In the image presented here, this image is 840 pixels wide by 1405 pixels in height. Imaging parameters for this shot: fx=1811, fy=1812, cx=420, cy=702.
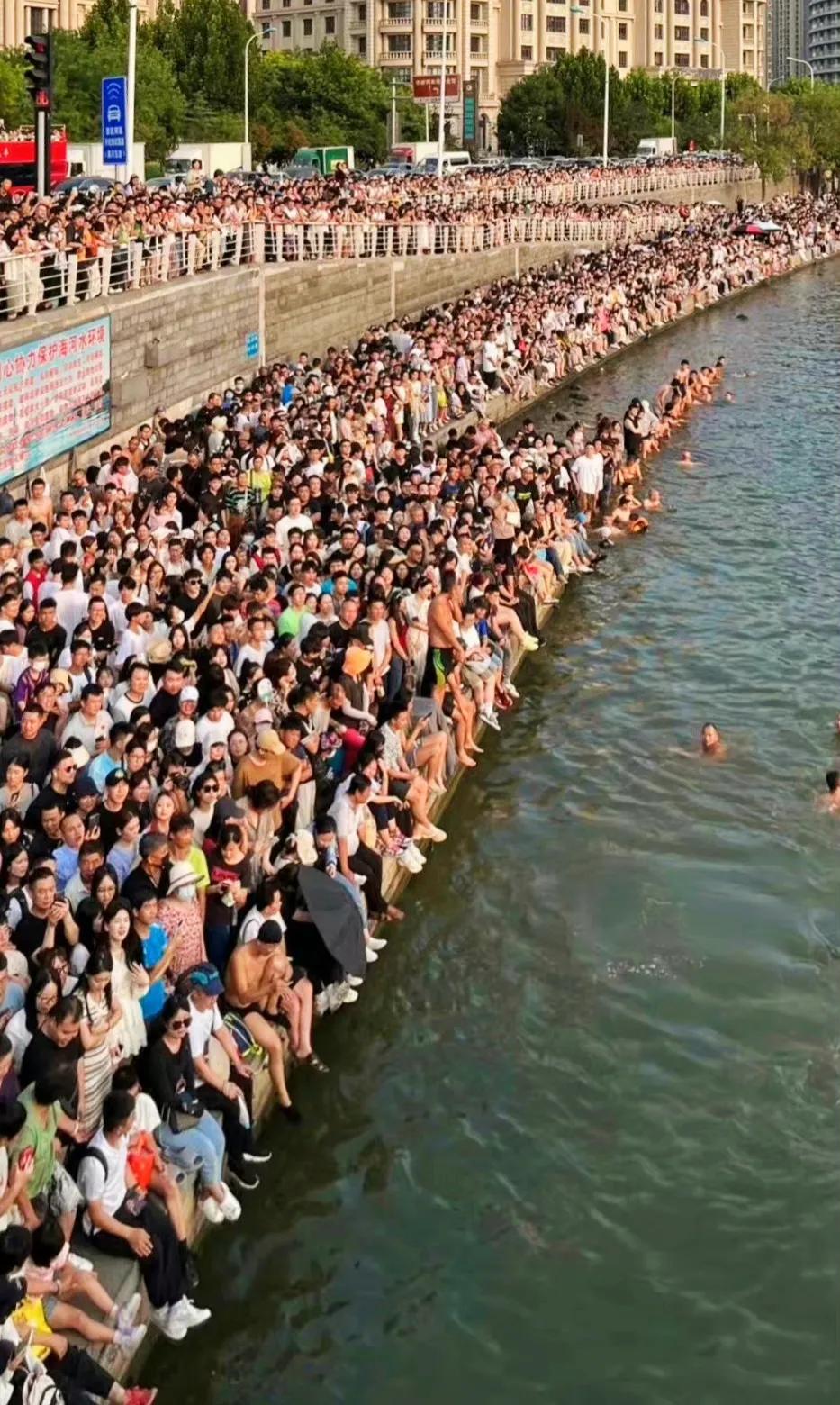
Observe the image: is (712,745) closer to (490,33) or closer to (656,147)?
(656,147)

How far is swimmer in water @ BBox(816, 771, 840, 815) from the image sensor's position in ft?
57.0

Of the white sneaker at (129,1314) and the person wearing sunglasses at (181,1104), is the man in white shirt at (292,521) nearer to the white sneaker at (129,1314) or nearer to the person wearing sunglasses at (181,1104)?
the person wearing sunglasses at (181,1104)

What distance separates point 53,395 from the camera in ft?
75.5

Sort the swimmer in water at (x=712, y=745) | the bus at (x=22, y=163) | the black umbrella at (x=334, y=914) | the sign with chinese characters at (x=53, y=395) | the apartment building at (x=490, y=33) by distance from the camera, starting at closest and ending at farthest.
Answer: the black umbrella at (x=334, y=914) → the swimmer in water at (x=712, y=745) → the sign with chinese characters at (x=53, y=395) → the bus at (x=22, y=163) → the apartment building at (x=490, y=33)

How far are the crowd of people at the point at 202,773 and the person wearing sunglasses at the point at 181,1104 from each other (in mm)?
19

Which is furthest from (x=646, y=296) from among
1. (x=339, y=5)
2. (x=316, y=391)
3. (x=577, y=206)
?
(x=339, y=5)

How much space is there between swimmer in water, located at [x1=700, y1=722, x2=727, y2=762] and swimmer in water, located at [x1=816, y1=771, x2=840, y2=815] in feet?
5.52

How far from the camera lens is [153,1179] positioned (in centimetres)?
960

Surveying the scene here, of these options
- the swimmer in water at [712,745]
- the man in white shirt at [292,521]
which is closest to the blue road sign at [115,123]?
the man in white shirt at [292,521]

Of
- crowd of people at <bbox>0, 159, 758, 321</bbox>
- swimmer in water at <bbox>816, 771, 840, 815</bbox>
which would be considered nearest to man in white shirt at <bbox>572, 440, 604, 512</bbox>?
crowd of people at <bbox>0, 159, 758, 321</bbox>

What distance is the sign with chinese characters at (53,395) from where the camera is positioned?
21.3m

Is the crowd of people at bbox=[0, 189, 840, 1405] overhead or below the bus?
below

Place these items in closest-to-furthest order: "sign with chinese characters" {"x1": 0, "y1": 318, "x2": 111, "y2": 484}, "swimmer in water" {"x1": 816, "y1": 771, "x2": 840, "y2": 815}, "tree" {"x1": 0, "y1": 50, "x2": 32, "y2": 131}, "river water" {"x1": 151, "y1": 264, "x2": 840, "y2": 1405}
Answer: "river water" {"x1": 151, "y1": 264, "x2": 840, "y2": 1405}
"swimmer in water" {"x1": 816, "y1": 771, "x2": 840, "y2": 815}
"sign with chinese characters" {"x1": 0, "y1": 318, "x2": 111, "y2": 484}
"tree" {"x1": 0, "y1": 50, "x2": 32, "y2": 131}

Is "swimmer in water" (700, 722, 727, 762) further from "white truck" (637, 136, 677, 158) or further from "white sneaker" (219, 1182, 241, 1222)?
"white truck" (637, 136, 677, 158)
